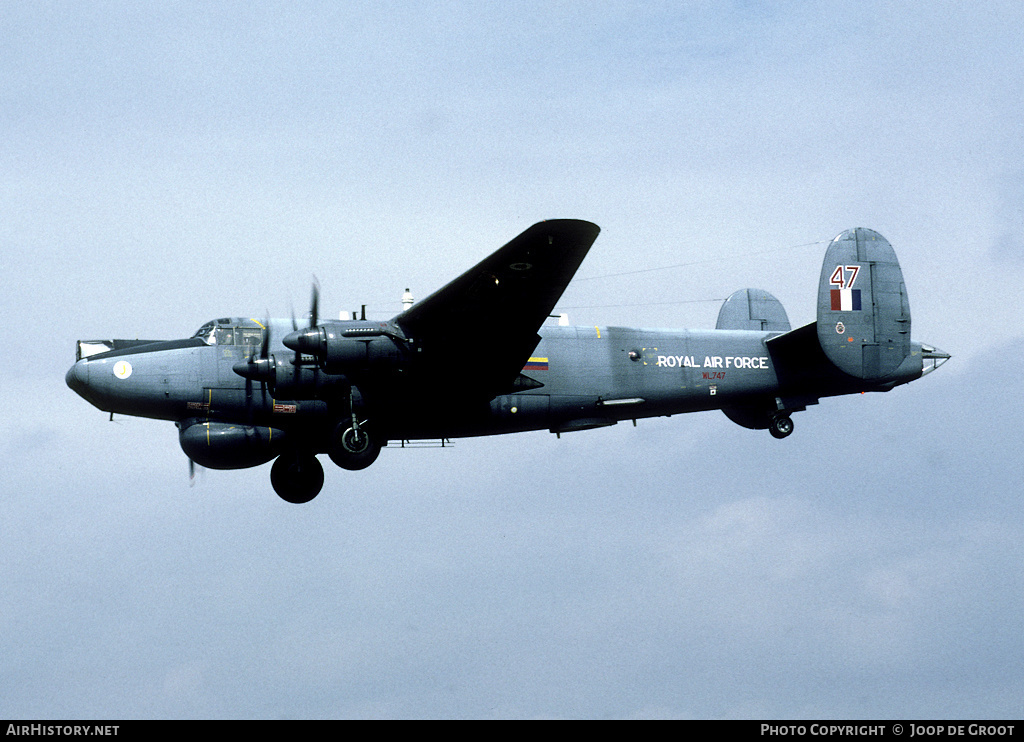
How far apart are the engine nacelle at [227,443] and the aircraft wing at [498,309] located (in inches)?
138

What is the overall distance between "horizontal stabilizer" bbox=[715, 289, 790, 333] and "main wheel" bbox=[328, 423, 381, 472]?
908 centimetres

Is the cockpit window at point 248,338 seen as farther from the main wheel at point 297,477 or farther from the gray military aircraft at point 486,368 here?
the main wheel at point 297,477

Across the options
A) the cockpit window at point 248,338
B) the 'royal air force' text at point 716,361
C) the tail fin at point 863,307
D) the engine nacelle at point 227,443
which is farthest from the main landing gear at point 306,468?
the tail fin at point 863,307

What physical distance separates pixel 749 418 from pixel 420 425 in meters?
7.33

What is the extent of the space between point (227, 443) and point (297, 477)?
177 centimetres

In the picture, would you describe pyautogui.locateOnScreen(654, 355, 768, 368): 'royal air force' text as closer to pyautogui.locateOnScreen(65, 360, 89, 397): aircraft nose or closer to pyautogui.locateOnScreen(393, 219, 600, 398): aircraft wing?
pyautogui.locateOnScreen(393, 219, 600, 398): aircraft wing

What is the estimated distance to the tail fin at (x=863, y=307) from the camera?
28.0 m

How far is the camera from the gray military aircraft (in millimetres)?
24078

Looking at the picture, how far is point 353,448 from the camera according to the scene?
25156 millimetres

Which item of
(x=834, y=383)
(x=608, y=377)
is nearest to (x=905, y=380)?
(x=834, y=383)

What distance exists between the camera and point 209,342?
83.5 feet

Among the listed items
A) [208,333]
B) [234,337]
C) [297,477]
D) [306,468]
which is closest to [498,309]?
[234,337]
